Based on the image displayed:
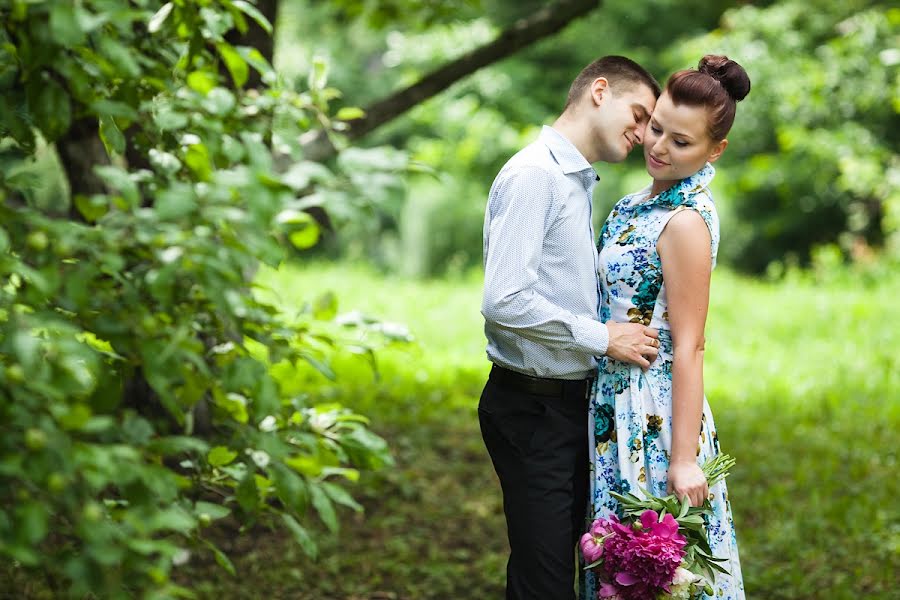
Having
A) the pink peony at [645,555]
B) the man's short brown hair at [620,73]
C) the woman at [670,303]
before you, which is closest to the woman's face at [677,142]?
the woman at [670,303]

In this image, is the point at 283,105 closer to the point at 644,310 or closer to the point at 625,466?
the point at 644,310

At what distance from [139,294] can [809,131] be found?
35.7ft

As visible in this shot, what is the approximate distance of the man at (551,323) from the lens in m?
2.31

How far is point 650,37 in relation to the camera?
1380cm

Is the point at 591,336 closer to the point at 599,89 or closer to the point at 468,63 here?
the point at 599,89

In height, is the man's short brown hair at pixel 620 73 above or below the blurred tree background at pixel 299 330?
above

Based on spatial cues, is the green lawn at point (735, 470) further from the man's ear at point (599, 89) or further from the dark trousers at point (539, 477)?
the man's ear at point (599, 89)

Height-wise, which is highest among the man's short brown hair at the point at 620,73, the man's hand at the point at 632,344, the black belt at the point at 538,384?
the man's short brown hair at the point at 620,73

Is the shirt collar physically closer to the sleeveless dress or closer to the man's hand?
the sleeveless dress

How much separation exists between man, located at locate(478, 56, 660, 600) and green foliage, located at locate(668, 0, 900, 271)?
A: 653 cm

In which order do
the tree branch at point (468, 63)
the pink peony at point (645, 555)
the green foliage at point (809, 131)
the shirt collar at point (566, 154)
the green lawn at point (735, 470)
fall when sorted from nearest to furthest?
the pink peony at point (645, 555), the shirt collar at point (566, 154), the green lawn at point (735, 470), the tree branch at point (468, 63), the green foliage at point (809, 131)

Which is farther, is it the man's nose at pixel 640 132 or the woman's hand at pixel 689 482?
the man's nose at pixel 640 132

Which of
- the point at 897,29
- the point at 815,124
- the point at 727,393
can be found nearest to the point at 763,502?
the point at 727,393

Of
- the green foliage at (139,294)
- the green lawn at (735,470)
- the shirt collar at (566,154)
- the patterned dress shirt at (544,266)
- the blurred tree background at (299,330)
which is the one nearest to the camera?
the green foliage at (139,294)
